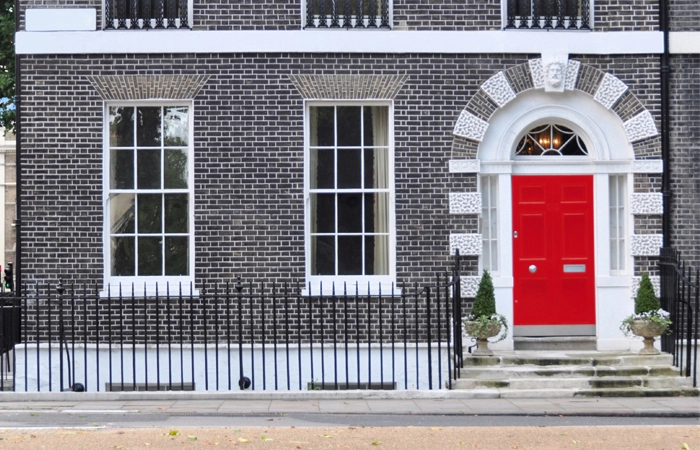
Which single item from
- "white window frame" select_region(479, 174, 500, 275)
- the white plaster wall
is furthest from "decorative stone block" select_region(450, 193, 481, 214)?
the white plaster wall

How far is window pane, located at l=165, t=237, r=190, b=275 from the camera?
1425cm

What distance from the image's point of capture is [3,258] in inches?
A: 1752

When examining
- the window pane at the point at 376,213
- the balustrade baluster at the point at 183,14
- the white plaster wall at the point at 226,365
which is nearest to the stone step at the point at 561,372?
the white plaster wall at the point at 226,365

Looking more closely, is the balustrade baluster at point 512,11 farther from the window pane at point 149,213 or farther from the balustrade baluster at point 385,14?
Result: the window pane at point 149,213

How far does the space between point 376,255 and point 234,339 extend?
214 centimetres

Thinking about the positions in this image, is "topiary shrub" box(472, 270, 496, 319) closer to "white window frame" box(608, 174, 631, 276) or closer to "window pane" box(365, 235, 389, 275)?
"window pane" box(365, 235, 389, 275)

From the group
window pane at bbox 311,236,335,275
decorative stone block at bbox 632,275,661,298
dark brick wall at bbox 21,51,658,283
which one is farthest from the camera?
window pane at bbox 311,236,335,275

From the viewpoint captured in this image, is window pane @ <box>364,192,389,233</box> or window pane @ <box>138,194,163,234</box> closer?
window pane @ <box>138,194,163,234</box>

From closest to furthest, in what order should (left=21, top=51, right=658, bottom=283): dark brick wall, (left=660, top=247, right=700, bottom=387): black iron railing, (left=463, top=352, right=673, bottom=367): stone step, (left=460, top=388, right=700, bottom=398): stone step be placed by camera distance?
1. (left=460, top=388, right=700, bottom=398): stone step
2. (left=660, top=247, right=700, bottom=387): black iron railing
3. (left=463, top=352, right=673, bottom=367): stone step
4. (left=21, top=51, right=658, bottom=283): dark brick wall

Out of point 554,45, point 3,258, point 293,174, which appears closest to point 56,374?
point 293,174

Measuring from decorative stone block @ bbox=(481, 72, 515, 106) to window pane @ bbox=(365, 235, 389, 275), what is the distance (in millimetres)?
2305

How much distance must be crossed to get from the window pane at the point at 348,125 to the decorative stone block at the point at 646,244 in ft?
12.6

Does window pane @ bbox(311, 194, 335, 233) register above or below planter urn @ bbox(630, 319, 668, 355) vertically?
above

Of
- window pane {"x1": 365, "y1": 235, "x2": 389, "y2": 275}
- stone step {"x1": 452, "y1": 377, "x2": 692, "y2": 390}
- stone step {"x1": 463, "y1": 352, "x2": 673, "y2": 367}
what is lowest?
stone step {"x1": 452, "y1": 377, "x2": 692, "y2": 390}
